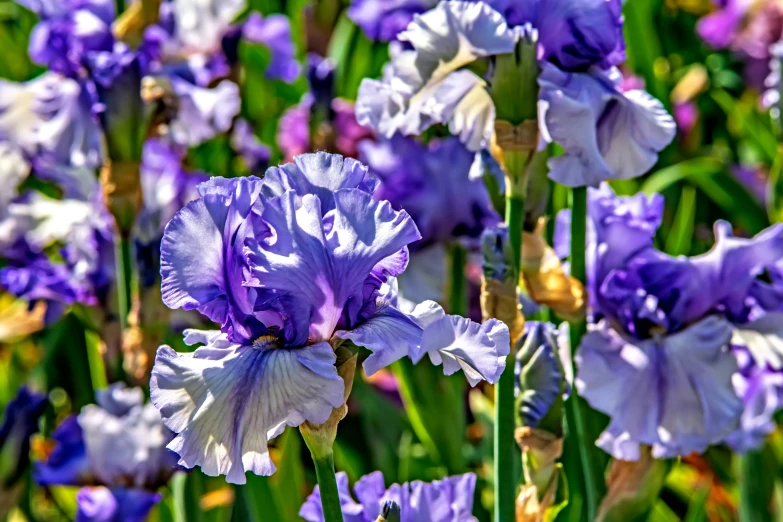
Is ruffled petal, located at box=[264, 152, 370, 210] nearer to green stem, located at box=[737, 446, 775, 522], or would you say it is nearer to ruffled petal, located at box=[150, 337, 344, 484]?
ruffled petal, located at box=[150, 337, 344, 484]

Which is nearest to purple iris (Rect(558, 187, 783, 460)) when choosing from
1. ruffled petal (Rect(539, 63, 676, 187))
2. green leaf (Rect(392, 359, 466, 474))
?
ruffled petal (Rect(539, 63, 676, 187))

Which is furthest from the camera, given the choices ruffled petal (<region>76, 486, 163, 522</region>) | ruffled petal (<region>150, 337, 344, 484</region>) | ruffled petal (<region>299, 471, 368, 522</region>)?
ruffled petal (<region>76, 486, 163, 522</region>)

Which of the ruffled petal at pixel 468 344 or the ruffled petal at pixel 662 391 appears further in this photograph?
the ruffled petal at pixel 662 391

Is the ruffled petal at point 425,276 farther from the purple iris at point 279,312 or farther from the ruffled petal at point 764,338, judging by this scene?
the purple iris at point 279,312

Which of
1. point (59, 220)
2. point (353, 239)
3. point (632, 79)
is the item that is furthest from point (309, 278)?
point (632, 79)

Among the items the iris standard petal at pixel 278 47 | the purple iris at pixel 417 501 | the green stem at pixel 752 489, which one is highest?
the purple iris at pixel 417 501

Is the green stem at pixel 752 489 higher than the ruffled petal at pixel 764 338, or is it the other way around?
the ruffled petal at pixel 764 338

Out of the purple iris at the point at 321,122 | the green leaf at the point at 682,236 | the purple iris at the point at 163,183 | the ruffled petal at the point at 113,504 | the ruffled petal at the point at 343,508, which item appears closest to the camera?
the ruffled petal at the point at 343,508

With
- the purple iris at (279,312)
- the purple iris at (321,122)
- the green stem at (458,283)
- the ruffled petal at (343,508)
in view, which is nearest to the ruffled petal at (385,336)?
the purple iris at (279,312)

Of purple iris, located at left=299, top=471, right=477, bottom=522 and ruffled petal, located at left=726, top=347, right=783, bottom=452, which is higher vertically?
purple iris, located at left=299, top=471, right=477, bottom=522
